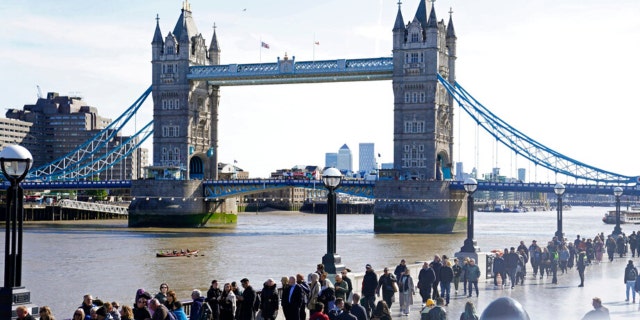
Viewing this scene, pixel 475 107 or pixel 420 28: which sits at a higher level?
pixel 420 28

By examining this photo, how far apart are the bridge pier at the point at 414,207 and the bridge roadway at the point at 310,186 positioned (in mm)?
1889

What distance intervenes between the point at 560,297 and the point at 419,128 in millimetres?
62056

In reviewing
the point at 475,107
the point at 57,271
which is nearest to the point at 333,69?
the point at 475,107

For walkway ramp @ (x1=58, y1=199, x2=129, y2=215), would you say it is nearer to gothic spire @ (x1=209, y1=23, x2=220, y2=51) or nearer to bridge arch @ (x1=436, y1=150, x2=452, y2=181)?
gothic spire @ (x1=209, y1=23, x2=220, y2=51)

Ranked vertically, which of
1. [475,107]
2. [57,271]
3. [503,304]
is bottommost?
[57,271]

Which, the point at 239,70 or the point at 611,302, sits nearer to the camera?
the point at 611,302

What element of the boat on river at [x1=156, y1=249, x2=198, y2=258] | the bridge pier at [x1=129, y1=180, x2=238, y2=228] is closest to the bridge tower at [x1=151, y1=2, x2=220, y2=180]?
the bridge pier at [x1=129, y1=180, x2=238, y2=228]

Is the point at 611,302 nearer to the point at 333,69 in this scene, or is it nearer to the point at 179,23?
the point at 333,69

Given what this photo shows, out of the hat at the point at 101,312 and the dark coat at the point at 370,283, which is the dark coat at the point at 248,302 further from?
the dark coat at the point at 370,283

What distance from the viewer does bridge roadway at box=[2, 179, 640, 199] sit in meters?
83.4

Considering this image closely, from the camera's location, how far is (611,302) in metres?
22.2

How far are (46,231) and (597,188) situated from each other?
48872 mm

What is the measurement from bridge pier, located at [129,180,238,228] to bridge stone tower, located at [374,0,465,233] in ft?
61.5

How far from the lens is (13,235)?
14461 millimetres
